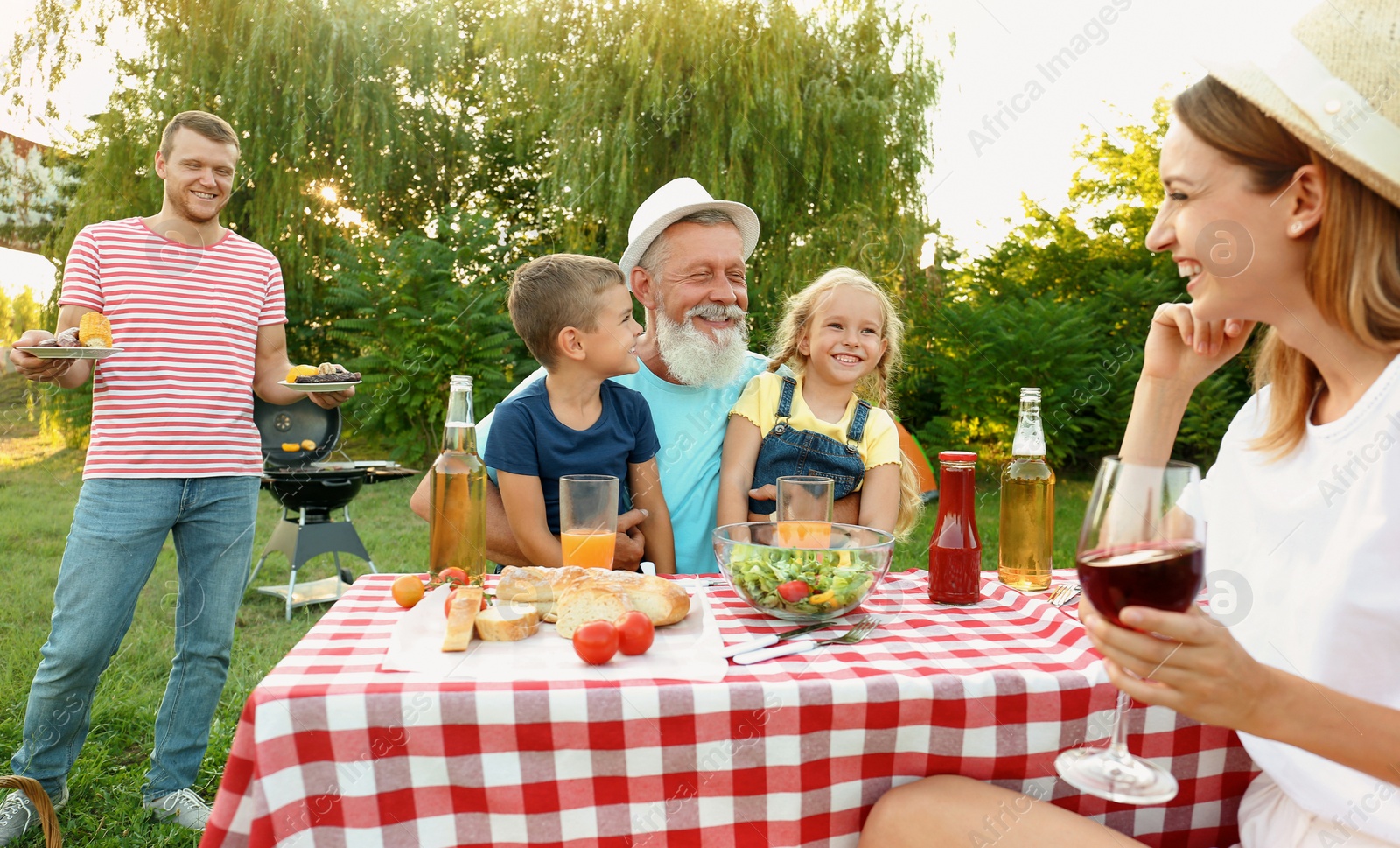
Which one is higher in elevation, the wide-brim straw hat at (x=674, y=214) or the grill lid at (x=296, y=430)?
the wide-brim straw hat at (x=674, y=214)

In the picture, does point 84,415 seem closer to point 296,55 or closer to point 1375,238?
point 296,55

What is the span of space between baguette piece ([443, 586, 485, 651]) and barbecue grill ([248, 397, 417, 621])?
3.70 meters

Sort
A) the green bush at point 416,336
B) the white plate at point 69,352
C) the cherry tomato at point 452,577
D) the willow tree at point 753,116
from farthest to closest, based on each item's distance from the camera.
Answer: the green bush at point 416,336, the willow tree at point 753,116, the white plate at point 69,352, the cherry tomato at point 452,577

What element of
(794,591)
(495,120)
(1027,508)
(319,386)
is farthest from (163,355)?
(495,120)

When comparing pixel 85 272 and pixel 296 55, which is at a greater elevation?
pixel 296 55

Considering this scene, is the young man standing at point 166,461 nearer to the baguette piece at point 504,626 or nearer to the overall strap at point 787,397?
the overall strap at point 787,397

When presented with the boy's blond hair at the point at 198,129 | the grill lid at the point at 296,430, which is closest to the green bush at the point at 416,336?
the grill lid at the point at 296,430

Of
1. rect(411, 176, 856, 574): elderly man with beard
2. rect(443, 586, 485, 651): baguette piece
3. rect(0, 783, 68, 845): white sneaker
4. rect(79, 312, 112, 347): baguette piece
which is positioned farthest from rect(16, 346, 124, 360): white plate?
rect(443, 586, 485, 651): baguette piece

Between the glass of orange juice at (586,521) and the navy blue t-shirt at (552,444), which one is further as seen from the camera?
the navy blue t-shirt at (552,444)

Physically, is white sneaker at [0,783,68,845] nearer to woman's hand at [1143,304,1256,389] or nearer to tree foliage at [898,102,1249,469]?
woman's hand at [1143,304,1256,389]

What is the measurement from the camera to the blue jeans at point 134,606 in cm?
256

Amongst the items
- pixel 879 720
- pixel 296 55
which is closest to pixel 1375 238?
pixel 879 720

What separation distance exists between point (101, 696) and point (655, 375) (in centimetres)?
280

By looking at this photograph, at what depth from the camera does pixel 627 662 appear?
1.31 m
